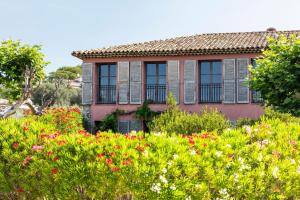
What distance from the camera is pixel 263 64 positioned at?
1498 centimetres

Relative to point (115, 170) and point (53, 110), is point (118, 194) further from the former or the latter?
point (53, 110)

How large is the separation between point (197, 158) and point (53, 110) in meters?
14.2

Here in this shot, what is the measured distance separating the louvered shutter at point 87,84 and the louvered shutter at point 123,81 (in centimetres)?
163

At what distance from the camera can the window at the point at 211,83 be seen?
22.7 meters

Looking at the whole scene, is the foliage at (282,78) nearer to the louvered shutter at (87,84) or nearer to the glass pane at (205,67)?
the glass pane at (205,67)

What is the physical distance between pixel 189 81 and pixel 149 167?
1777 cm

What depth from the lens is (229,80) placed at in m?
22.4

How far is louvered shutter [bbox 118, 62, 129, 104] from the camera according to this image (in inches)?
927

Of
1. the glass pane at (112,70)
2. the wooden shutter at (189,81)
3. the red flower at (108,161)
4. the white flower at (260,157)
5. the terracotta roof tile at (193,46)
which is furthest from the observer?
the glass pane at (112,70)

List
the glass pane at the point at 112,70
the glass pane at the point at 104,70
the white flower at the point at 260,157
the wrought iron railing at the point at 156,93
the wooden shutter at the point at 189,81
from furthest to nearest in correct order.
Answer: the glass pane at the point at 104,70 < the glass pane at the point at 112,70 < the wrought iron railing at the point at 156,93 < the wooden shutter at the point at 189,81 < the white flower at the point at 260,157

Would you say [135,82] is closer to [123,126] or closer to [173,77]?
[173,77]

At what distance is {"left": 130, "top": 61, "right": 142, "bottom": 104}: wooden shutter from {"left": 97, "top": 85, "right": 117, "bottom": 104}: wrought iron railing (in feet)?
3.51

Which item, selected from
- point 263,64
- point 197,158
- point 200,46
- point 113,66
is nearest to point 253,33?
point 200,46

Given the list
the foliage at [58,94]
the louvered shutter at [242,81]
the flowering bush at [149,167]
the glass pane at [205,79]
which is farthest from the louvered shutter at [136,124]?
the foliage at [58,94]
